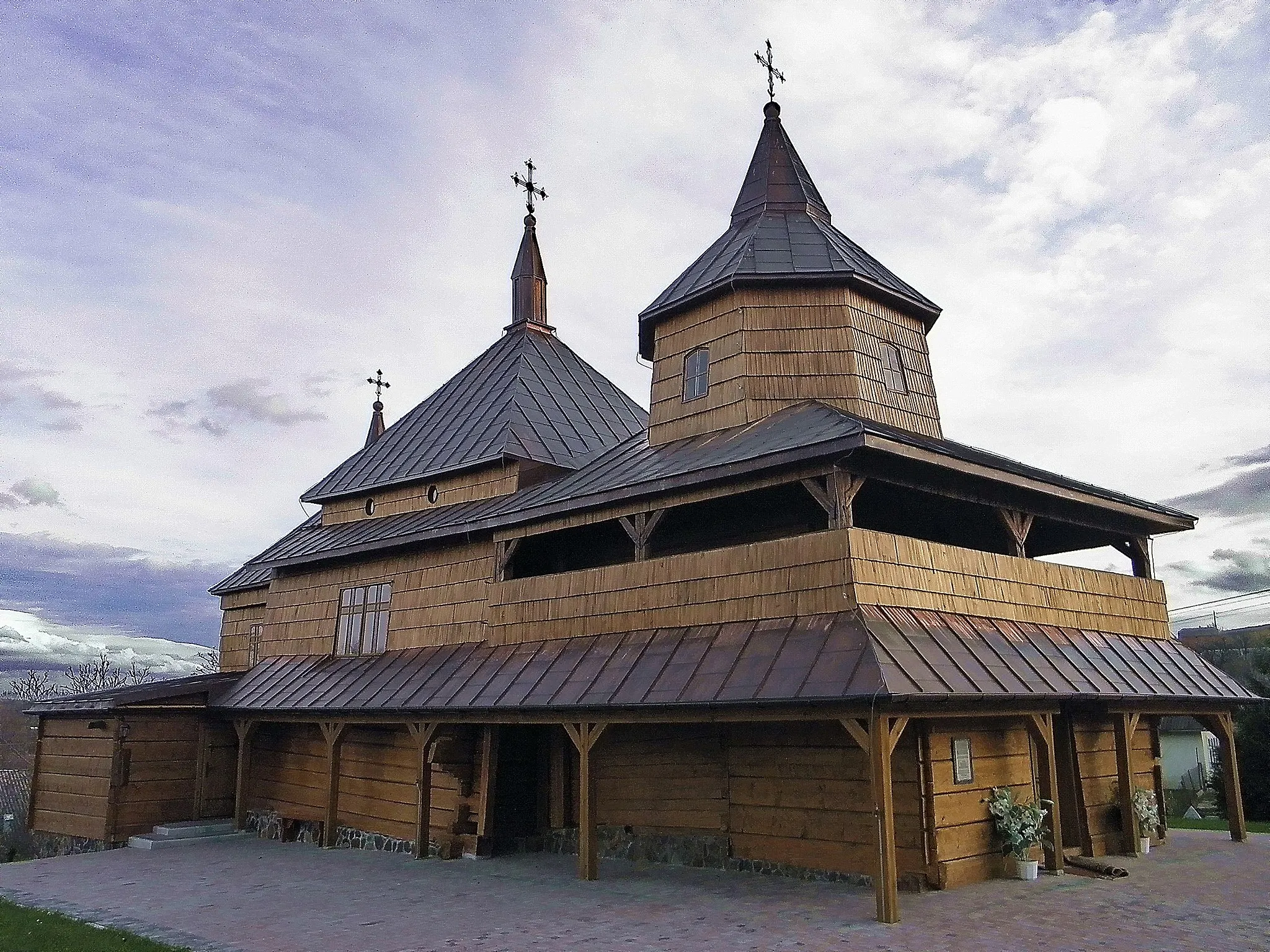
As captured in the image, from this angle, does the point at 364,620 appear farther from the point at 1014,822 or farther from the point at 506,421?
the point at 1014,822

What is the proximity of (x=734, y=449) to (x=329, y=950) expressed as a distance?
773 centimetres

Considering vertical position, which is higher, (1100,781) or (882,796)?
(882,796)

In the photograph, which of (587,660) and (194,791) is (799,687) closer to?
(587,660)

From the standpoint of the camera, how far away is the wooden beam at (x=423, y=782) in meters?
15.5

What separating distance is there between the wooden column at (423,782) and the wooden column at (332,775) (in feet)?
6.97

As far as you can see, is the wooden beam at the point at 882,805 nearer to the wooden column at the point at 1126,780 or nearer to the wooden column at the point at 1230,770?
the wooden column at the point at 1126,780

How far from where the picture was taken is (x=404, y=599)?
61.5 feet

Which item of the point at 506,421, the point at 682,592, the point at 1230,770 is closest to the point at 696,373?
the point at 506,421

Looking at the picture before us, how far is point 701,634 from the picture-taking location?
12.8 metres

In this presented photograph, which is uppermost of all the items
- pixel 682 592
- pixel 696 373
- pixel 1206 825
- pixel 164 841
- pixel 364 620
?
pixel 696 373

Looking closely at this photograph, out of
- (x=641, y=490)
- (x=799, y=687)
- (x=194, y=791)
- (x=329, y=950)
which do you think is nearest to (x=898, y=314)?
(x=641, y=490)

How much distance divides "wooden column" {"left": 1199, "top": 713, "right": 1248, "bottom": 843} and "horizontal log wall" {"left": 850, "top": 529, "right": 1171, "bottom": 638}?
4.73 ft

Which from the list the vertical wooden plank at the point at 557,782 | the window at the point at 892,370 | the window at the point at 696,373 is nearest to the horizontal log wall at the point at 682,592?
the vertical wooden plank at the point at 557,782

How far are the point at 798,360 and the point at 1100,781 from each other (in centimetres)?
770
